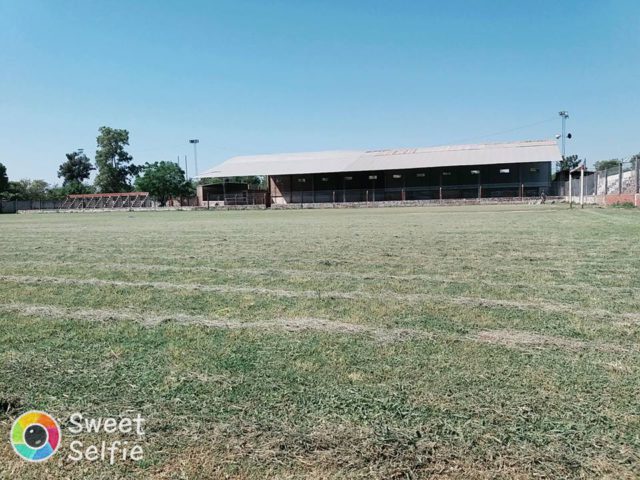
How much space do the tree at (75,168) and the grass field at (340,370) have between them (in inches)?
4288

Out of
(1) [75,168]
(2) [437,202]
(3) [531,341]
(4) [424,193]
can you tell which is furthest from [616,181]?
(1) [75,168]

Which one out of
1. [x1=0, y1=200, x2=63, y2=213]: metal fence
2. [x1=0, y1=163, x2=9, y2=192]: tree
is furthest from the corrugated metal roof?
[x1=0, y1=163, x2=9, y2=192]: tree

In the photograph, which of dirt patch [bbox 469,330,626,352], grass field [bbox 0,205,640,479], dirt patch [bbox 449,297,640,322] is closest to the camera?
grass field [bbox 0,205,640,479]

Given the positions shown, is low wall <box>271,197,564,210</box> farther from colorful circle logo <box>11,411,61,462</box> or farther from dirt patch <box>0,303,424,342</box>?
colorful circle logo <box>11,411,61,462</box>

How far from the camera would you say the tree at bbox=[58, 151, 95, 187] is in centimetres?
10175

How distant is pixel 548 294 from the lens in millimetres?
4957

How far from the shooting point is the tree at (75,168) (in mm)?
101750

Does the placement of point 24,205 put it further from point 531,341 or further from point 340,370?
point 531,341

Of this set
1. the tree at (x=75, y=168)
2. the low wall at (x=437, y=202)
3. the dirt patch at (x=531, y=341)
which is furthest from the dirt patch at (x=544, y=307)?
the tree at (x=75, y=168)

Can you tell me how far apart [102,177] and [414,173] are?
69.0m

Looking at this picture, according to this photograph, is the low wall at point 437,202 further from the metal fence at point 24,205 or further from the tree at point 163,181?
the metal fence at point 24,205

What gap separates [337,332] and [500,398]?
1.49 meters

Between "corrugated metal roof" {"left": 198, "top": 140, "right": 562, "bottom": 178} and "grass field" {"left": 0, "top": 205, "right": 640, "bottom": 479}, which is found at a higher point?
"corrugated metal roof" {"left": 198, "top": 140, "right": 562, "bottom": 178}

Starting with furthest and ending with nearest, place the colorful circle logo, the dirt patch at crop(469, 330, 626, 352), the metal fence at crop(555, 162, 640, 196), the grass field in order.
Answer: the metal fence at crop(555, 162, 640, 196)
the dirt patch at crop(469, 330, 626, 352)
the colorful circle logo
the grass field
